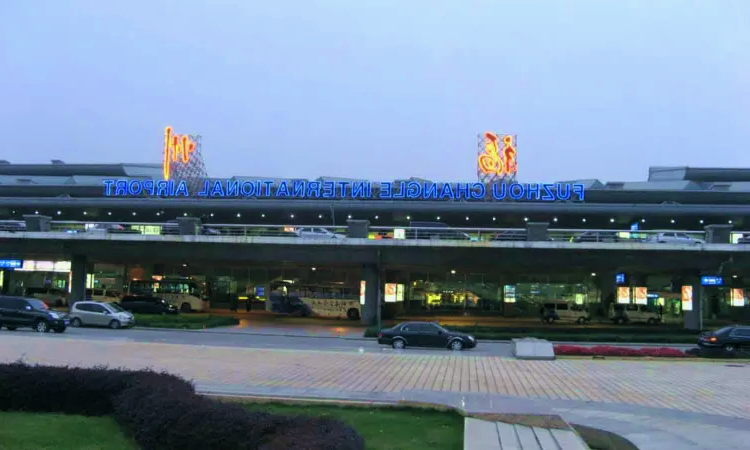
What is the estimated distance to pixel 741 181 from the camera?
3113 inches

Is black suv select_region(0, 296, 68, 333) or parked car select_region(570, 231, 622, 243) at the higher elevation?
parked car select_region(570, 231, 622, 243)

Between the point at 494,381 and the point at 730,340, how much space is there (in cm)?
1698

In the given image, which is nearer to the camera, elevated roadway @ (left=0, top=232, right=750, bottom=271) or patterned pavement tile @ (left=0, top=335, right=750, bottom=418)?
patterned pavement tile @ (left=0, top=335, right=750, bottom=418)

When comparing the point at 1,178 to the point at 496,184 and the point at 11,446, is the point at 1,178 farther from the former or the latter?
the point at 11,446

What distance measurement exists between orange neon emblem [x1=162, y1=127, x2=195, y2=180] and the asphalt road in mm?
37296

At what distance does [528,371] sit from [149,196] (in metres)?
58.9

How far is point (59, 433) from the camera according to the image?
8.21 m

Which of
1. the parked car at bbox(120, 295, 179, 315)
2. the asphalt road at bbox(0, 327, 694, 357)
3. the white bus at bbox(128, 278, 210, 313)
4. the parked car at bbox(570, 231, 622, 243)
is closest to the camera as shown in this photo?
the asphalt road at bbox(0, 327, 694, 357)

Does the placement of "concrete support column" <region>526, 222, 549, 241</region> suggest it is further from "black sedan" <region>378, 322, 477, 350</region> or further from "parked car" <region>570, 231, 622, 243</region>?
"black sedan" <region>378, 322, 477, 350</region>

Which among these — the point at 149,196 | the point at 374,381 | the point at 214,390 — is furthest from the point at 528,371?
the point at 149,196

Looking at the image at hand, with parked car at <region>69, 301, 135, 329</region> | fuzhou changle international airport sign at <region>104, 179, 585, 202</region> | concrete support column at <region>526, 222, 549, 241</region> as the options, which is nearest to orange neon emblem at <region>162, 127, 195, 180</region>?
fuzhou changle international airport sign at <region>104, 179, 585, 202</region>

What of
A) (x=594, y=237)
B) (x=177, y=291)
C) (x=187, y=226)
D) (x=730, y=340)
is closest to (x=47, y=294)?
(x=177, y=291)

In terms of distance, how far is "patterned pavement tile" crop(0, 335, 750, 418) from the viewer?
15.0 metres

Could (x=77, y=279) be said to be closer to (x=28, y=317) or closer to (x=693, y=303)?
(x=28, y=317)
